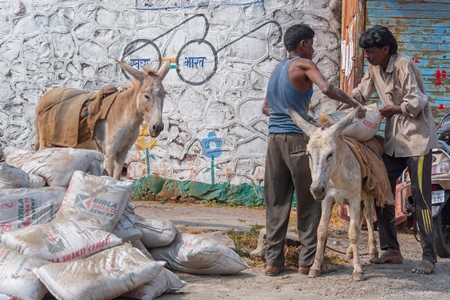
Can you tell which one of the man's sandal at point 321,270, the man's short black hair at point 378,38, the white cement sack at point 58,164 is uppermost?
the man's short black hair at point 378,38

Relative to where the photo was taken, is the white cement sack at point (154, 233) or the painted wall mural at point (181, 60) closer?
the white cement sack at point (154, 233)

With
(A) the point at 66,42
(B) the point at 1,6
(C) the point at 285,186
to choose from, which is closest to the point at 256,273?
(C) the point at 285,186

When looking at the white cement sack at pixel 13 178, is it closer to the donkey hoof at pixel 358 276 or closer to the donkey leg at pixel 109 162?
the donkey leg at pixel 109 162

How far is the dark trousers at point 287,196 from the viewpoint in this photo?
6.10m

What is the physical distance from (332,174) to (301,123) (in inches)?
20.0

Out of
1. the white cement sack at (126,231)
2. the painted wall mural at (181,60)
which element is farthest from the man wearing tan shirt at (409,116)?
the painted wall mural at (181,60)

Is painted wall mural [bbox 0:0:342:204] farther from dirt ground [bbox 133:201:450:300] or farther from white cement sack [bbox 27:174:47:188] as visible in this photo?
white cement sack [bbox 27:174:47:188]

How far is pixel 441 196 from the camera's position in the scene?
699 centimetres

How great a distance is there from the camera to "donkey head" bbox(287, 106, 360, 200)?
555 cm

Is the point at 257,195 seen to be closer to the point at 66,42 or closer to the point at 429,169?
the point at 66,42

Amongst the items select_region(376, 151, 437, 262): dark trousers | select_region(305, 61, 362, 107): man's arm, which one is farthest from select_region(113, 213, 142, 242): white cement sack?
select_region(376, 151, 437, 262): dark trousers

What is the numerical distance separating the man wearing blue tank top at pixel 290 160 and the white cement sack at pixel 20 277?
2.13 m

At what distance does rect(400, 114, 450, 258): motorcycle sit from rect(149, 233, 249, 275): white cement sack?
1.85m

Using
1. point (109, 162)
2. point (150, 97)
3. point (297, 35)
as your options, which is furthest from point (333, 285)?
point (109, 162)
